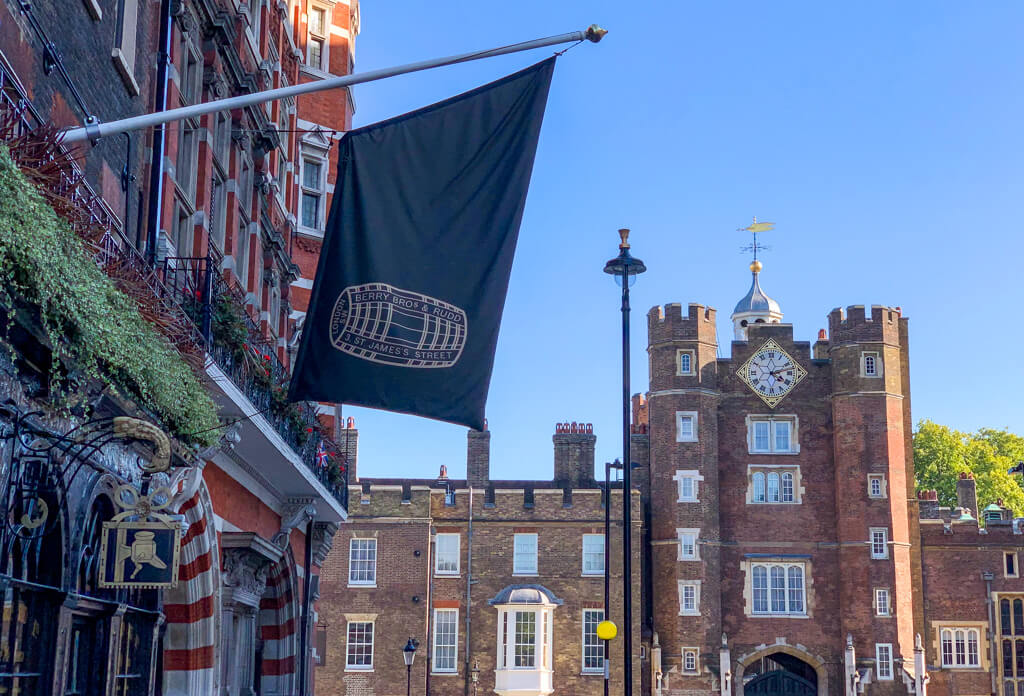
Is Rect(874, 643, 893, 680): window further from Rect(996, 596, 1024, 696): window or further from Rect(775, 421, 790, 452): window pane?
Rect(775, 421, 790, 452): window pane

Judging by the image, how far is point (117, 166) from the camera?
12789mm

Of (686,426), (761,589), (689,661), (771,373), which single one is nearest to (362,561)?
(689,661)

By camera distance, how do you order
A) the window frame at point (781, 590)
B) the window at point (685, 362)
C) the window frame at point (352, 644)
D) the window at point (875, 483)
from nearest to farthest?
1. the window frame at point (352, 644)
2. the window frame at point (781, 590)
3. the window at point (875, 483)
4. the window at point (685, 362)

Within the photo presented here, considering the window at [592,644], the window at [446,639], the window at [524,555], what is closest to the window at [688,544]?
the window at [592,644]

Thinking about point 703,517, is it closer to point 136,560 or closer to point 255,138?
point 255,138

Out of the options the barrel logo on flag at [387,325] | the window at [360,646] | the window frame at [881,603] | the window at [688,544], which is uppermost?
the window at [688,544]

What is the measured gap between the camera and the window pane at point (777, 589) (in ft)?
171

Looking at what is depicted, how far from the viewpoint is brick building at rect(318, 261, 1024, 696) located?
50.0 metres

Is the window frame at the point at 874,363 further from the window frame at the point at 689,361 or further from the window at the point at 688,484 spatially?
the window at the point at 688,484

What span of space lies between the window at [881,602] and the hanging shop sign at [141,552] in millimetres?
44887

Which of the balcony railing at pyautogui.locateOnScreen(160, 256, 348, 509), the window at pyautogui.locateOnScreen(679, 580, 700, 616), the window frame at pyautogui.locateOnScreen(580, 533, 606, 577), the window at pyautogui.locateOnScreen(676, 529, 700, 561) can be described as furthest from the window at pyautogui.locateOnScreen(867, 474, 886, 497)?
the balcony railing at pyautogui.locateOnScreen(160, 256, 348, 509)

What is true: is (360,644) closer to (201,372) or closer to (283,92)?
(201,372)

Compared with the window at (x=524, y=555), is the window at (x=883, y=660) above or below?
below

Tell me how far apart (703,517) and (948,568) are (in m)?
11.4
